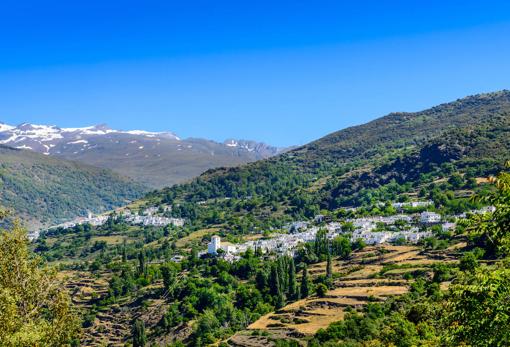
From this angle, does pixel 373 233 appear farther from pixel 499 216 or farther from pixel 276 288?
pixel 499 216

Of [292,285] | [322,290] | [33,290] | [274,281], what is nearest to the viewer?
[33,290]

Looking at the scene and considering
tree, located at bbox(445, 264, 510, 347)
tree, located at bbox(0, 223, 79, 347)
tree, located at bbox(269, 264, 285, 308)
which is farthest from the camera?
tree, located at bbox(269, 264, 285, 308)

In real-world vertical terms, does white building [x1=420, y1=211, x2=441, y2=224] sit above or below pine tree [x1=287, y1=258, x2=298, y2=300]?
above

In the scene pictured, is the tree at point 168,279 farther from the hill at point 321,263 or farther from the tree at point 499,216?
the tree at point 499,216

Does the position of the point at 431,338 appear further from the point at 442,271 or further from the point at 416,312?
the point at 442,271

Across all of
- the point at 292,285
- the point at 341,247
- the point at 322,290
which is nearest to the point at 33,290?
the point at 322,290

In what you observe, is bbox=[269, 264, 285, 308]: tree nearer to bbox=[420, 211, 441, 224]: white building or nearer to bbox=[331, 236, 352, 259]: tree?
bbox=[331, 236, 352, 259]: tree

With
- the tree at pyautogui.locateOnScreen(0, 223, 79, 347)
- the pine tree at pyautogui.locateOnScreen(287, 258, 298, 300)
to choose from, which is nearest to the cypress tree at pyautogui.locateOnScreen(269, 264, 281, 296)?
the pine tree at pyautogui.locateOnScreen(287, 258, 298, 300)

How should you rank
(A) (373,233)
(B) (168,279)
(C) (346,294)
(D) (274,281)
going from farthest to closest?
(A) (373,233) → (B) (168,279) → (D) (274,281) → (C) (346,294)
